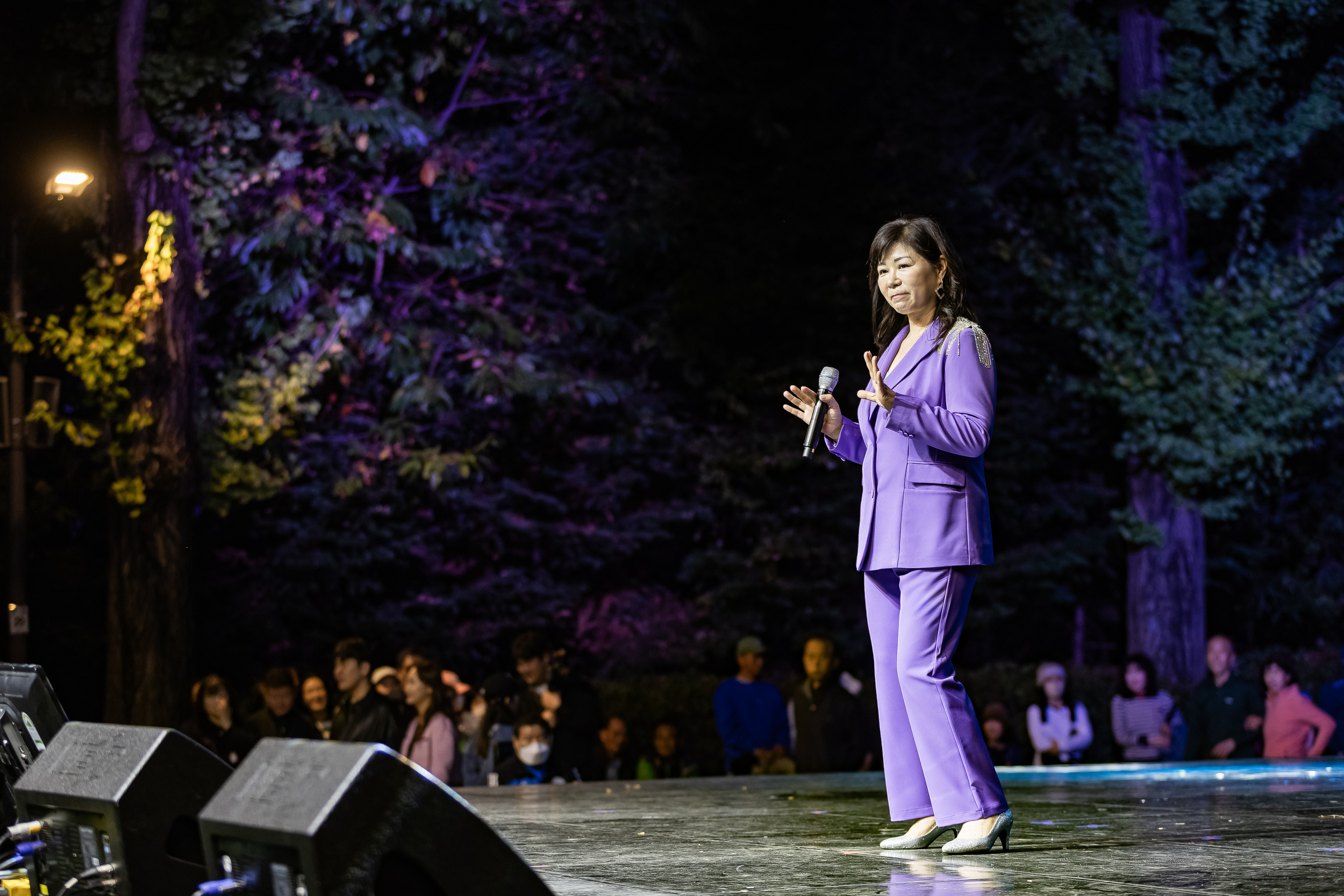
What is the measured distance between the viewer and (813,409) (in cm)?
474

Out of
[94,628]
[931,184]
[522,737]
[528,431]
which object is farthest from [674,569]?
[522,737]

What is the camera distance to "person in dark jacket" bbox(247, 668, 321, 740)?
1030 centimetres

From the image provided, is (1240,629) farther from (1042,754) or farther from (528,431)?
(1042,754)

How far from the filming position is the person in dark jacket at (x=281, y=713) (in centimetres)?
1030

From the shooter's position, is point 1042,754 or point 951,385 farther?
point 1042,754

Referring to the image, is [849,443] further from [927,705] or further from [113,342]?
[113,342]

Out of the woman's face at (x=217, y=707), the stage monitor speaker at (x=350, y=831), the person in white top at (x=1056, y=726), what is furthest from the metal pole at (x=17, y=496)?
the stage monitor speaker at (x=350, y=831)

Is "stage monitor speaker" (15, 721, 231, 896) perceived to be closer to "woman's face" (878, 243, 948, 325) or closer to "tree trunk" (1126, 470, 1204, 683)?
"woman's face" (878, 243, 948, 325)

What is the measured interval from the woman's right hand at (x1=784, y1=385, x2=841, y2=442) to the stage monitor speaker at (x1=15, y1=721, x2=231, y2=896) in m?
2.09

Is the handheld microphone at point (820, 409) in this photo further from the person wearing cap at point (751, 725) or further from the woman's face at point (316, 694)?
the woman's face at point (316, 694)

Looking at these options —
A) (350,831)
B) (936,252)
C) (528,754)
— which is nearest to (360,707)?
(528,754)

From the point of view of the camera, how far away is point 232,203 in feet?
51.4

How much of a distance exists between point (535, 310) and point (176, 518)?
558cm

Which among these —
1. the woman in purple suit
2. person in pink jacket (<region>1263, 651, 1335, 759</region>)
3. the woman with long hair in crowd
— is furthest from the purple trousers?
the woman with long hair in crowd
